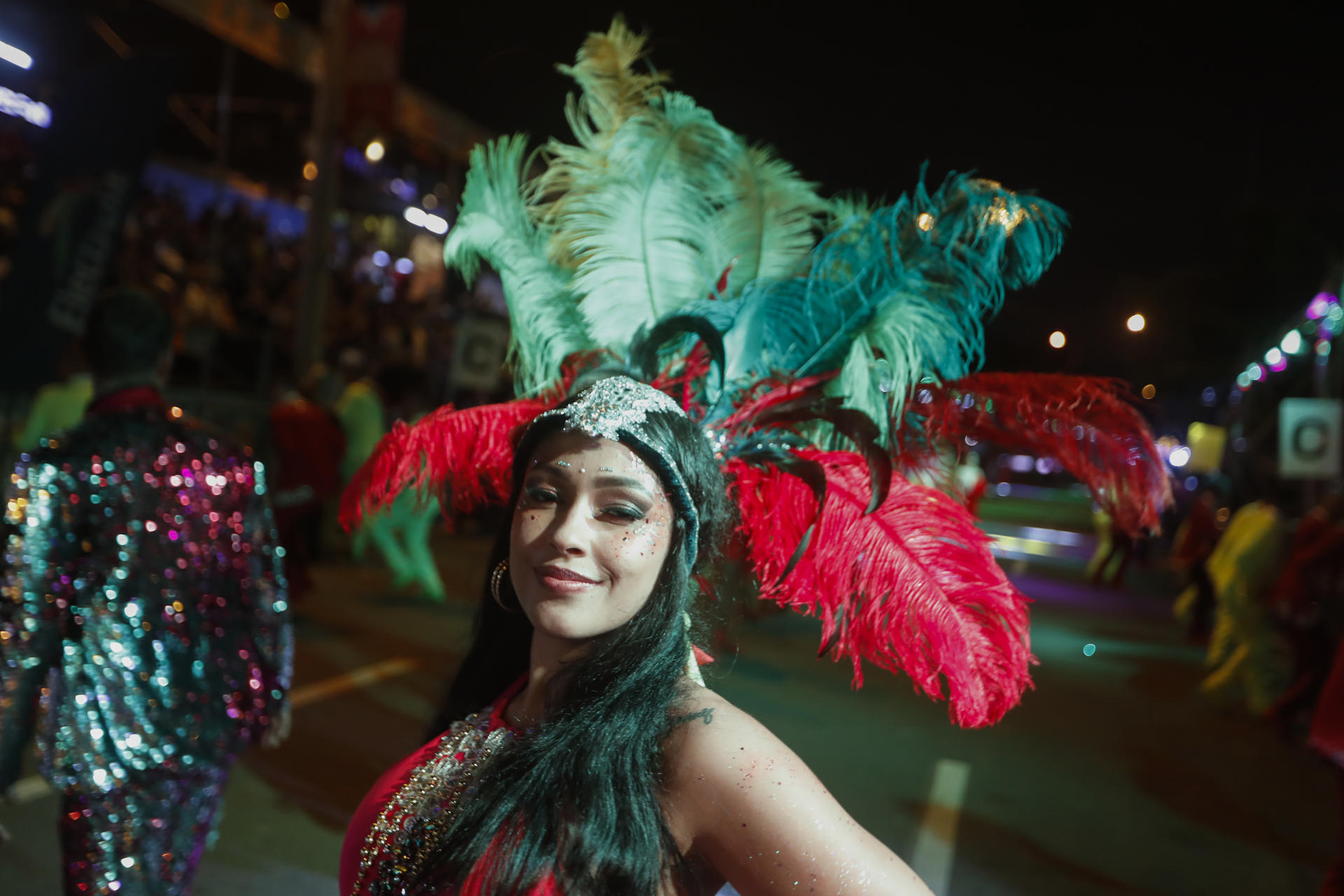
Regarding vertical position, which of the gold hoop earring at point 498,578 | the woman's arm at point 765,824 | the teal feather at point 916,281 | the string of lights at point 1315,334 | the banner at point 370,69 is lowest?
the woman's arm at point 765,824

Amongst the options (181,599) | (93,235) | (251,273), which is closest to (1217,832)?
(181,599)

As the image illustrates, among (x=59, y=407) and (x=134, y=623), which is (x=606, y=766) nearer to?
(x=134, y=623)

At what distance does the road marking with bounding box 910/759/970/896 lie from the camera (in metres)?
4.00

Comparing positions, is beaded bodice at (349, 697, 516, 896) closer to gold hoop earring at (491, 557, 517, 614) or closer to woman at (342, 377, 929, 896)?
woman at (342, 377, 929, 896)

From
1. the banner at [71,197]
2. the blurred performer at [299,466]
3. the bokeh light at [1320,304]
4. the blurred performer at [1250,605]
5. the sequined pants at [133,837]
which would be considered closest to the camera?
the sequined pants at [133,837]

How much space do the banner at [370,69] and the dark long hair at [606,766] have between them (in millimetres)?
9875

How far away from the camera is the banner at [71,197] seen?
5.46 m

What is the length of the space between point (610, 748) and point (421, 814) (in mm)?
336

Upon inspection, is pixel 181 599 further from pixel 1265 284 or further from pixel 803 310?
pixel 1265 284

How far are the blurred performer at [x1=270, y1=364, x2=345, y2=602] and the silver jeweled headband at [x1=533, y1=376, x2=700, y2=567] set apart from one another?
242 inches

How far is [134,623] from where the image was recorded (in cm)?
232

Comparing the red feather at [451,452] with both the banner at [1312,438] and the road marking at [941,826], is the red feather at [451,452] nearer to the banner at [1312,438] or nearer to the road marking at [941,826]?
the road marking at [941,826]

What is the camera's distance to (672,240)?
180cm

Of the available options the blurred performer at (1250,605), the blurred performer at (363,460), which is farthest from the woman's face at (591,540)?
the blurred performer at (363,460)
